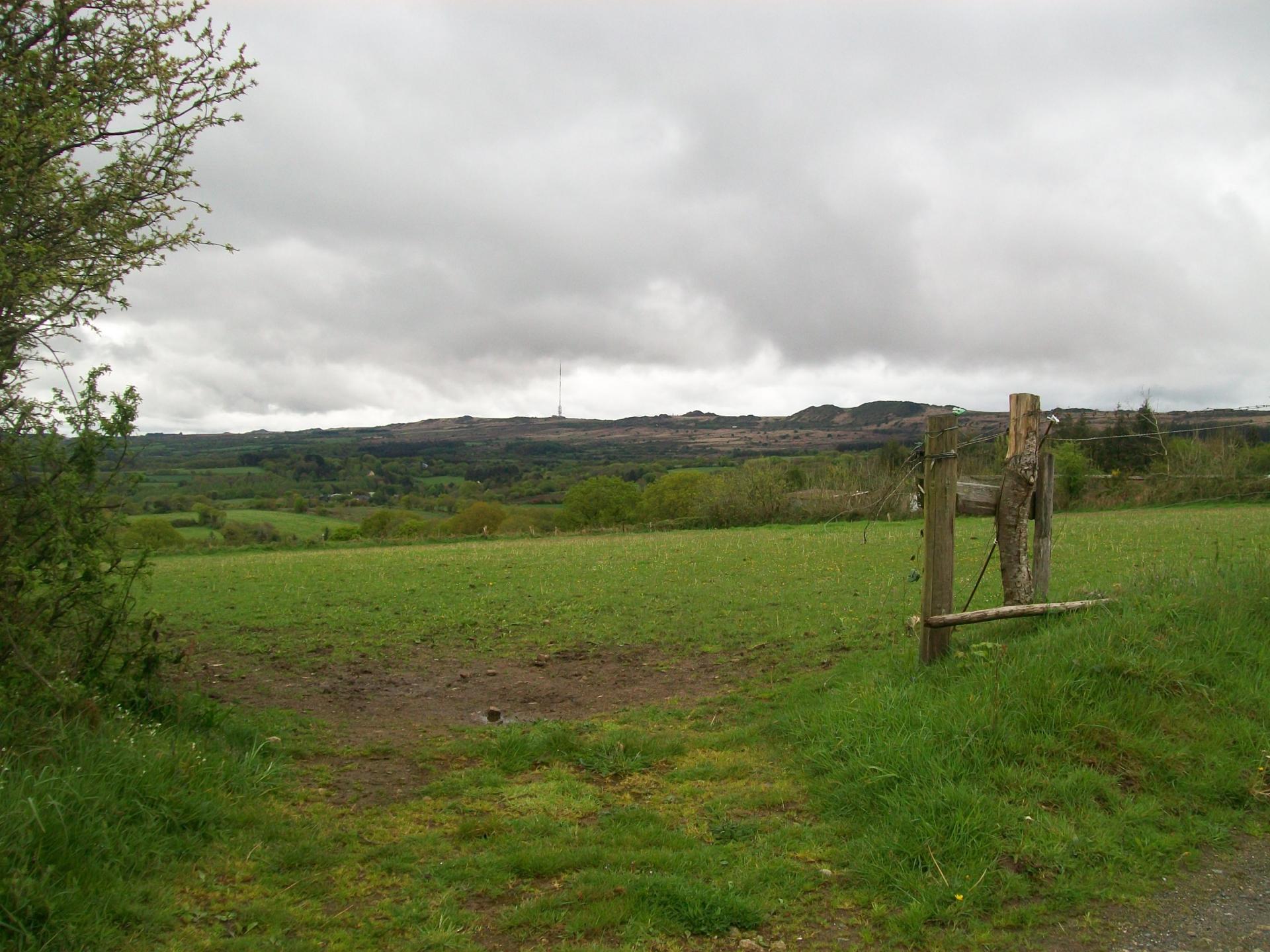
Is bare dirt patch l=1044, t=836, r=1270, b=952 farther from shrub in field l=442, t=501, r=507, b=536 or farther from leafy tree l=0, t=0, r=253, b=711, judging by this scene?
shrub in field l=442, t=501, r=507, b=536

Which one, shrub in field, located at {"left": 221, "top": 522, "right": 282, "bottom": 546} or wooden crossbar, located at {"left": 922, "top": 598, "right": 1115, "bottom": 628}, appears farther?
shrub in field, located at {"left": 221, "top": 522, "right": 282, "bottom": 546}

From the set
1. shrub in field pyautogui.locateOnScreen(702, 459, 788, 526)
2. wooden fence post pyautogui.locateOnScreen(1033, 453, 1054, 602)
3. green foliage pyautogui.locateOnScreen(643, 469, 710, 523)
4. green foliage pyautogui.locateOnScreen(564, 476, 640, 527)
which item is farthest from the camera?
green foliage pyautogui.locateOnScreen(564, 476, 640, 527)

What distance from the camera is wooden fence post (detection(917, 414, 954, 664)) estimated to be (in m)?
7.35

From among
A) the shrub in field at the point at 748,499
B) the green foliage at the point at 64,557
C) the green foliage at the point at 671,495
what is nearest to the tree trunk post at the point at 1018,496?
the green foliage at the point at 64,557

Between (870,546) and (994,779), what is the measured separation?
17730 millimetres

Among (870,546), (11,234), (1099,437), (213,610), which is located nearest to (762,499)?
(870,546)

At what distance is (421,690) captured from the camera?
9617mm

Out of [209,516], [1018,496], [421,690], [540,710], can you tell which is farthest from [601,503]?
[1018,496]

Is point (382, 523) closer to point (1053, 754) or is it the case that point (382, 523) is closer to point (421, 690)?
point (421, 690)

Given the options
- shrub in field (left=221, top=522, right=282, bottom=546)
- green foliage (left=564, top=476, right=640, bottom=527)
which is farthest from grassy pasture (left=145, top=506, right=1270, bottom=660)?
green foliage (left=564, top=476, right=640, bottom=527)

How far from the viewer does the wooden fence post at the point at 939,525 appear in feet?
24.1

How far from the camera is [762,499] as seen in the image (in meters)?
44.2

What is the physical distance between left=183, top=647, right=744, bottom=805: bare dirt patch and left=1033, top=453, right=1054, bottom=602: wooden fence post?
11.3 feet

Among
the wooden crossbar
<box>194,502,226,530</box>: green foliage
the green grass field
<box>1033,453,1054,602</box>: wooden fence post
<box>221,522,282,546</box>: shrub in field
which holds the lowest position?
<box>221,522,282,546</box>: shrub in field
